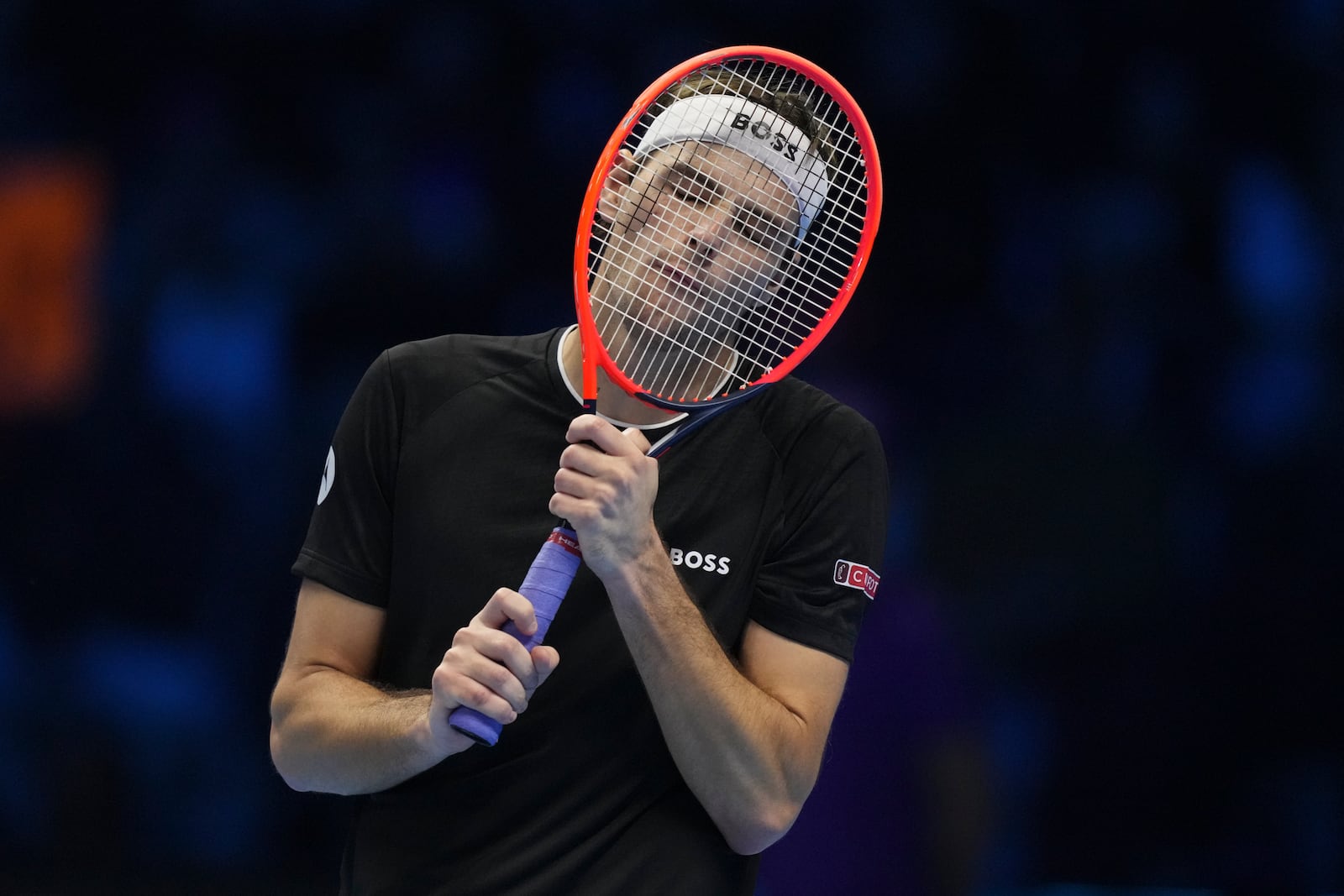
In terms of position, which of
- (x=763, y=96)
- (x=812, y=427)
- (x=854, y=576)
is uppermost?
(x=763, y=96)

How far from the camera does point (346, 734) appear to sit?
1.47 metres

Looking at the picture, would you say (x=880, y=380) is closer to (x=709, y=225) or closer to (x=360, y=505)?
(x=709, y=225)

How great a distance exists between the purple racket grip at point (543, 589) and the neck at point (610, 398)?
0.89ft

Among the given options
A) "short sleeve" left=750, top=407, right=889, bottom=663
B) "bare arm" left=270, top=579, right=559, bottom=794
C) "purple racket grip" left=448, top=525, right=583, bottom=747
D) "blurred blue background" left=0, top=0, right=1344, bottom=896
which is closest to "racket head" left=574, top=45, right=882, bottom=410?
"short sleeve" left=750, top=407, right=889, bottom=663

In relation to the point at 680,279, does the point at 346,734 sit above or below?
below

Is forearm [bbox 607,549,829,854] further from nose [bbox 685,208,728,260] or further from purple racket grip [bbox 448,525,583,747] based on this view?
nose [bbox 685,208,728,260]

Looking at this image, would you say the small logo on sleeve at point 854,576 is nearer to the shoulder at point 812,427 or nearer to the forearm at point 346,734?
the shoulder at point 812,427

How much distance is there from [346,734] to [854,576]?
1.89 ft

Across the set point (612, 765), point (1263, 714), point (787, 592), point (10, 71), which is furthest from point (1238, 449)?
point (10, 71)

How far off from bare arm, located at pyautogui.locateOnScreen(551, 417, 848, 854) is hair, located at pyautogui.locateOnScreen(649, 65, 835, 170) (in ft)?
1.48

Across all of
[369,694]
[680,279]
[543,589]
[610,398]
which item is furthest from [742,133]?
[369,694]

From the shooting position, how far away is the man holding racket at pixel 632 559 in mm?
1450

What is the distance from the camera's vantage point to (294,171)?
3000 millimetres

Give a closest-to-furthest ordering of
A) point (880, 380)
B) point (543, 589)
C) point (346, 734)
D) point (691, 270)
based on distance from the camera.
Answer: point (543, 589)
point (346, 734)
point (691, 270)
point (880, 380)
